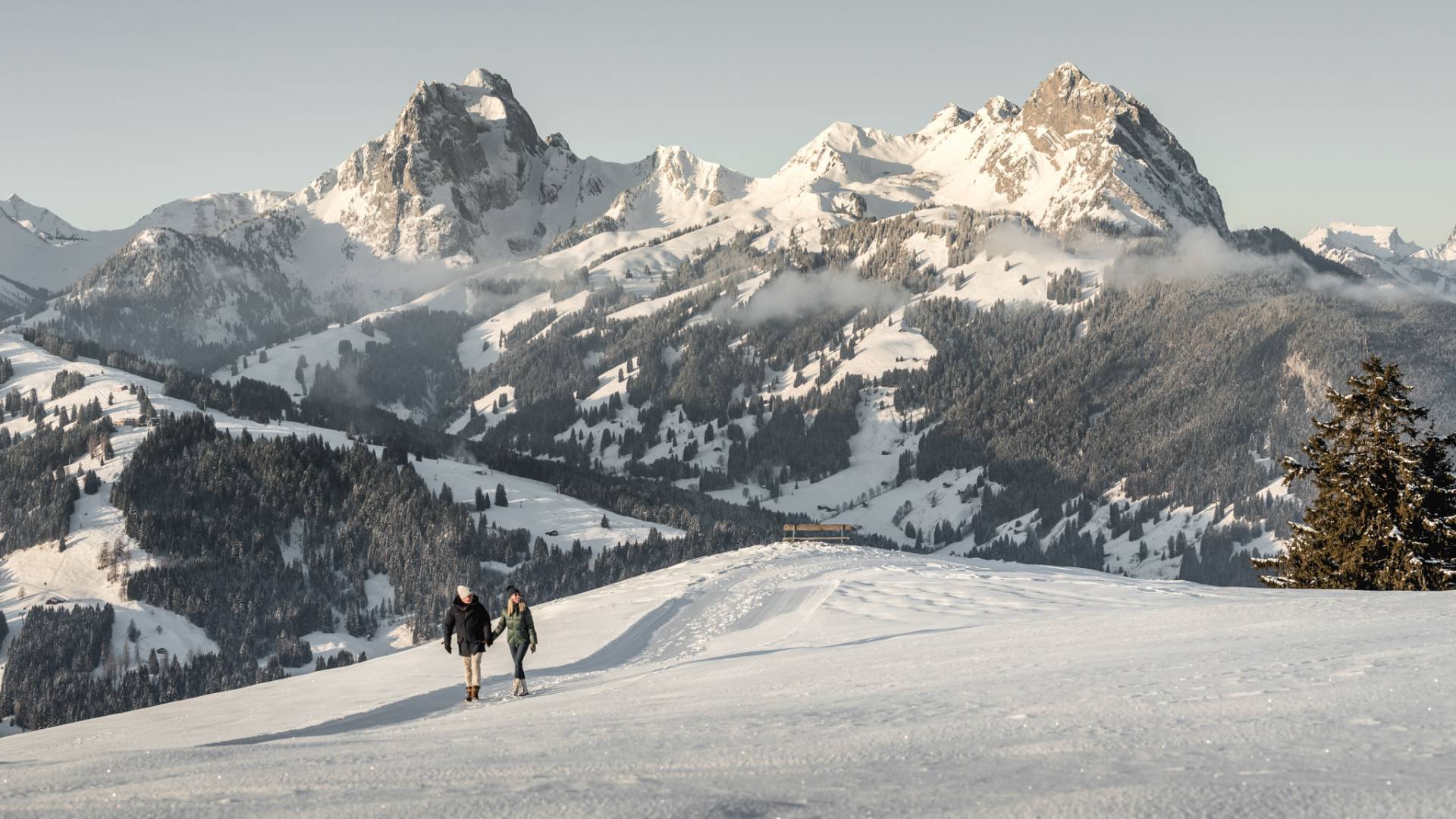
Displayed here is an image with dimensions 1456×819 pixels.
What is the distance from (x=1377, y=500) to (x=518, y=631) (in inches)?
1343

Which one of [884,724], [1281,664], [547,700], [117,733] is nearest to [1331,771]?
[884,724]

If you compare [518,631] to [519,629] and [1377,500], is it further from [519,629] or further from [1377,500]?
[1377,500]

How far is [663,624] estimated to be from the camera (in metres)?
44.8

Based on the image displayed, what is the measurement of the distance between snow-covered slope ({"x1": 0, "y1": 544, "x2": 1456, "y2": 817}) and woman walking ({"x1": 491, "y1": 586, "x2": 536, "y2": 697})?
0.64 meters

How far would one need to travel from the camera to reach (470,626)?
2758 cm

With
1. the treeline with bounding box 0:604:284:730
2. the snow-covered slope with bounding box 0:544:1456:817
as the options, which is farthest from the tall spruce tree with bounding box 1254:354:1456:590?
the treeline with bounding box 0:604:284:730

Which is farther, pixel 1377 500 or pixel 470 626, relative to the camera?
pixel 1377 500

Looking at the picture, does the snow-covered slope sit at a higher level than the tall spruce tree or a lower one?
lower

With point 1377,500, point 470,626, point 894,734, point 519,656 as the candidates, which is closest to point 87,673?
point 470,626

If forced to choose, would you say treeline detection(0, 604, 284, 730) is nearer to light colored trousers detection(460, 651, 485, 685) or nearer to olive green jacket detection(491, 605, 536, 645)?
olive green jacket detection(491, 605, 536, 645)

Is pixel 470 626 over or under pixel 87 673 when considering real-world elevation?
over

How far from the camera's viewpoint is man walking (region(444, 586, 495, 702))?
90.1ft

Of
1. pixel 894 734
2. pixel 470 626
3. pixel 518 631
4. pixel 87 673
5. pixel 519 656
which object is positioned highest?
pixel 470 626

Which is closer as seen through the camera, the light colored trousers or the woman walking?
the light colored trousers
